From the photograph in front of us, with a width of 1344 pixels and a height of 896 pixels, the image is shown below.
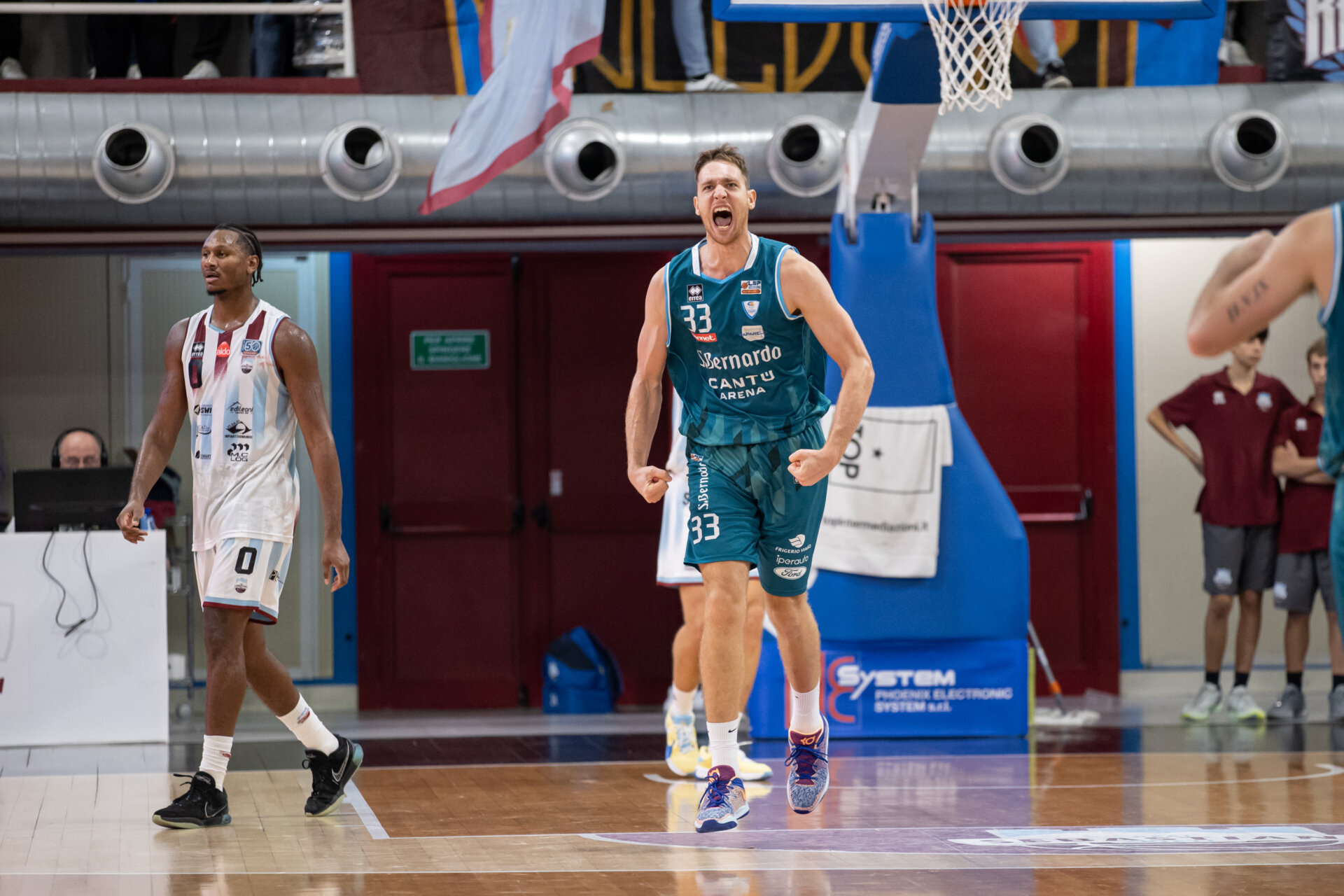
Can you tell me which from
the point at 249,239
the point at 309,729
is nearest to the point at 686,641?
the point at 309,729

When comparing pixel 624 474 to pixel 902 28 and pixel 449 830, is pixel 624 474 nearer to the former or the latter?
pixel 902 28

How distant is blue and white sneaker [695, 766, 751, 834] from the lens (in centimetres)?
395

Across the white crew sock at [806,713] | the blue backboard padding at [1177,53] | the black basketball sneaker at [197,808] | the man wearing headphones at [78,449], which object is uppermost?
the blue backboard padding at [1177,53]

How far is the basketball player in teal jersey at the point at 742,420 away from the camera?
4117 millimetres

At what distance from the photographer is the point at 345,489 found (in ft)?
30.8

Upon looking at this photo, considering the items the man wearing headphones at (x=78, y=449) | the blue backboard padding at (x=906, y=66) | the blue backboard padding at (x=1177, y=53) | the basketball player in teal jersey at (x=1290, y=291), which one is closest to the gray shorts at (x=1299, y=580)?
the blue backboard padding at (x=1177, y=53)

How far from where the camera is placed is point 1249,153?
303 inches

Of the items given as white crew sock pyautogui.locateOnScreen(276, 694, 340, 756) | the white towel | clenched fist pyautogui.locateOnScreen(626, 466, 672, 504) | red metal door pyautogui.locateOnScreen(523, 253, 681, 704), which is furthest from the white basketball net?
red metal door pyautogui.locateOnScreen(523, 253, 681, 704)

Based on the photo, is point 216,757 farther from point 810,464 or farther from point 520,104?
point 520,104

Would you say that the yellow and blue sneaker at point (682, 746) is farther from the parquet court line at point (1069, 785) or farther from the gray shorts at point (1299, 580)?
the gray shorts at point (1299, 580)

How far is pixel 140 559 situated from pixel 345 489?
224 cm

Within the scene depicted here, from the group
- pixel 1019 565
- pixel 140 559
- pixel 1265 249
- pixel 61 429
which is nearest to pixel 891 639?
pixel 1019 565

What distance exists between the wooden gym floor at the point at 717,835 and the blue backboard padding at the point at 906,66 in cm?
293

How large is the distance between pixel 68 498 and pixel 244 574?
3.46m
